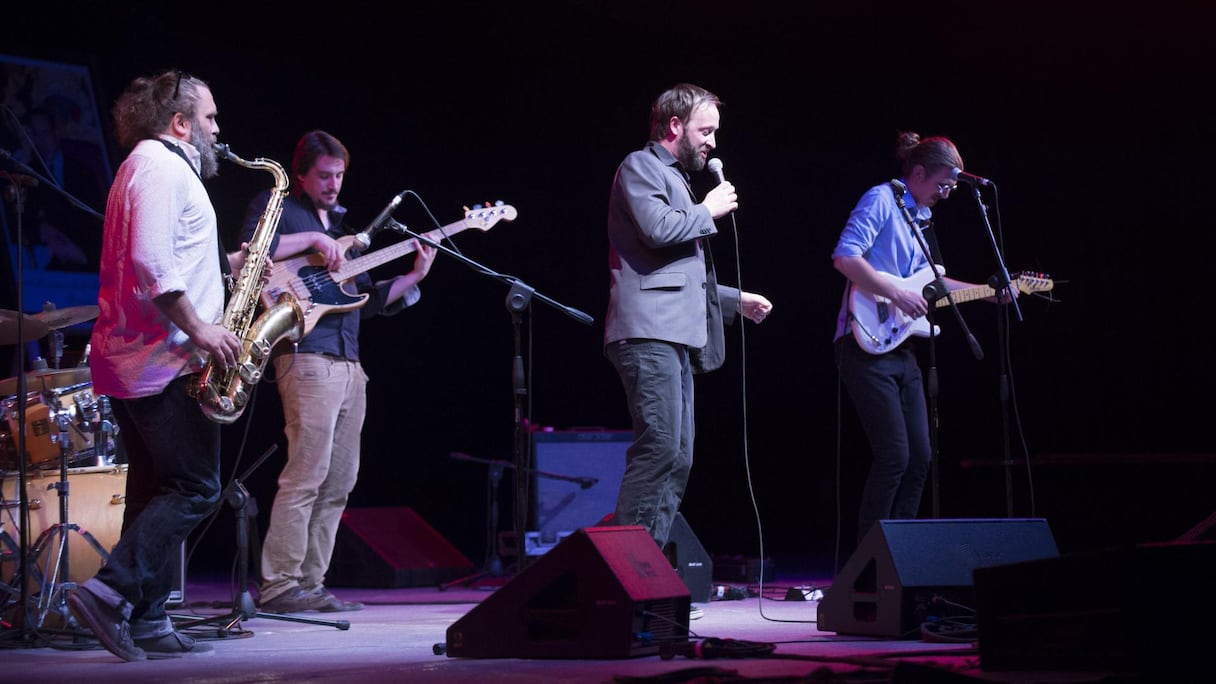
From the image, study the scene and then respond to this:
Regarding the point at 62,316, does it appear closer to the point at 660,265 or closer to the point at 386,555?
the point at 660,265

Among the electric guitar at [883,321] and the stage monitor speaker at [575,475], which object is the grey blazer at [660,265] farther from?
the stage monitor speaker at [575,475]

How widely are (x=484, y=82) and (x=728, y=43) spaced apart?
1.70m

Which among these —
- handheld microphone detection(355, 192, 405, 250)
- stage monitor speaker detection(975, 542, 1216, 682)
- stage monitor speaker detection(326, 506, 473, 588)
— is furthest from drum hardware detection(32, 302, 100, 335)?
stage monitor speaker detection(975, 542, 1216, 682)

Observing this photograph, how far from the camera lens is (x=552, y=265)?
28.6ft

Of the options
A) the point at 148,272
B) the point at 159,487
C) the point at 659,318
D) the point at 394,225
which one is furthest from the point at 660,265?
the point at 159,487

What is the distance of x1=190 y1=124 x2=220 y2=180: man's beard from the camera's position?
4.04m

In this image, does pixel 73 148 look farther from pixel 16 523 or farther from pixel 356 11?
pixel 16 523

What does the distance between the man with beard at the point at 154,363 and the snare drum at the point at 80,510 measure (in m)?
1.21

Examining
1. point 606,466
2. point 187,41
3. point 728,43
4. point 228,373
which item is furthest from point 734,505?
point 228,373

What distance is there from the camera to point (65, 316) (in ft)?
15.7

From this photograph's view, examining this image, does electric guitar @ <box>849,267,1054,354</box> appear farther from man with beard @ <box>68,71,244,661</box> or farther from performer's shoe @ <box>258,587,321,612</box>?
man with beard @ <box>68,71,244,661</box>

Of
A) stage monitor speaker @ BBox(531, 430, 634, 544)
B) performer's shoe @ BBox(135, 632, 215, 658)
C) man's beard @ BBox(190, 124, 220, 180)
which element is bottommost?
performer's shoe @ BBox(135, 632, 215, 658)

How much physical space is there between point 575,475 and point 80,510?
3.15 metres

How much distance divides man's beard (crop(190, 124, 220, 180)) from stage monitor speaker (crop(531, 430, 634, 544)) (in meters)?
3.59
